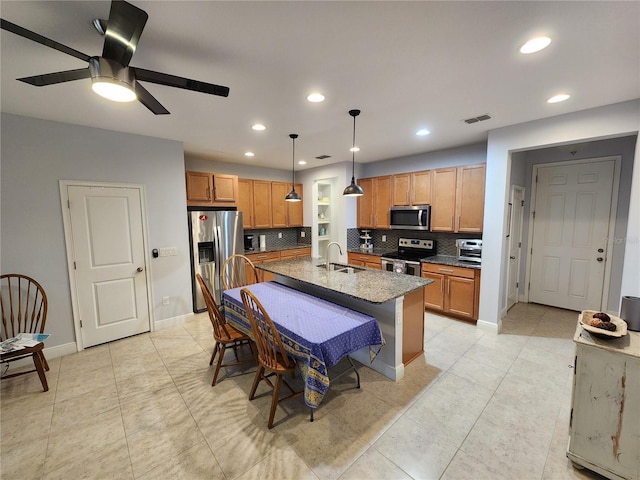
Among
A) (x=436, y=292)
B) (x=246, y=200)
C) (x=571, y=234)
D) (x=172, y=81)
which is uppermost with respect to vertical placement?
(x=172, y=81)

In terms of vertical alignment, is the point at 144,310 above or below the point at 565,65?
below

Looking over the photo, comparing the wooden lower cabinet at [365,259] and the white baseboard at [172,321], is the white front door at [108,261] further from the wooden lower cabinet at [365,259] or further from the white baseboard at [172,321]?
the wooden lower cabinet at [365,259]

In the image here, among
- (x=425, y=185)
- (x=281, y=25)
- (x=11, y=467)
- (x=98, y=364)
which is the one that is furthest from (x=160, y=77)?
(x=425, y=185)

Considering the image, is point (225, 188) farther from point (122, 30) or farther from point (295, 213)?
point (122, 30)

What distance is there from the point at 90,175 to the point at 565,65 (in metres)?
4.50

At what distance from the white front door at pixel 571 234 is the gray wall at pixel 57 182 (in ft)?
18.0

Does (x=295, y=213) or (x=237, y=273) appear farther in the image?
(x=295, y=213)

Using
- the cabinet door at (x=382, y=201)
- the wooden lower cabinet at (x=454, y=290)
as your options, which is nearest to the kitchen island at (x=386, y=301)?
the wooden lower cabinet at (x=454, y=290)

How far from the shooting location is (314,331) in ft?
6.43

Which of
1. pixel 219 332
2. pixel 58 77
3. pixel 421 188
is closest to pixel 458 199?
pixel 421 188

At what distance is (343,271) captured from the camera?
321 centimetres

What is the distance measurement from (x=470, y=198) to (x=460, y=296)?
4.59 ft

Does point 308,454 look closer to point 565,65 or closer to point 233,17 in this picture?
point 233,17

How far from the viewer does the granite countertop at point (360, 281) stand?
7.49 ft
